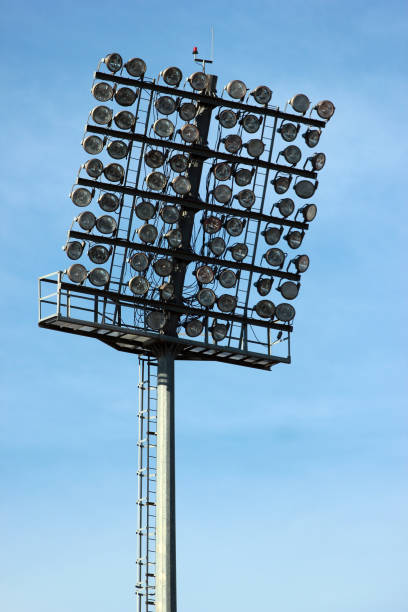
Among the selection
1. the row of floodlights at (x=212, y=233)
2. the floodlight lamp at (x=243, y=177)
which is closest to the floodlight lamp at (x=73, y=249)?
the row of floodlights at (x=212, y=233)

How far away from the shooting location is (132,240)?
78.2 m

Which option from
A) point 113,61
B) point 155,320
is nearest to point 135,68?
point 113,61

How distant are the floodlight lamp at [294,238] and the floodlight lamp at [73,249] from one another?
833 cm

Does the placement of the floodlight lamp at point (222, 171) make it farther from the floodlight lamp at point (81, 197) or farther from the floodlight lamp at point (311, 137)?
the floodlight lamp at point (81, 197)

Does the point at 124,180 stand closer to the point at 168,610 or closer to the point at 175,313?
the point at 175,313

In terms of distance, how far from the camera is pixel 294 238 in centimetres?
8144

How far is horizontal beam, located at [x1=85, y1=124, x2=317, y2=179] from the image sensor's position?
256ft

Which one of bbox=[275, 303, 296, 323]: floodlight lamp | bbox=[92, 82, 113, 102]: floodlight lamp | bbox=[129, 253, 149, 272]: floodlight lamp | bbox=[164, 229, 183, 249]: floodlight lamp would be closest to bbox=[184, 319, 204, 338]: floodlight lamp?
bbox=[164, 229, 183, 249]: floodlight lamp

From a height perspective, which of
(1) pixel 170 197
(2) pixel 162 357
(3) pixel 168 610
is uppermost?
(1) pixel 170 197

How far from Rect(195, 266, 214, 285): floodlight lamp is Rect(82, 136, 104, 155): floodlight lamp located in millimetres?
5591

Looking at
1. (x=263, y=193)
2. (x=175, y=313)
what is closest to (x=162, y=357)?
(x=175, y=313)

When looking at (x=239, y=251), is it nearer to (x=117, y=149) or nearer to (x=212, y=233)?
(x=212, y=233)

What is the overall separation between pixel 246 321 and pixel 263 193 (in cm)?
456

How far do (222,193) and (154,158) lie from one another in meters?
2.92
